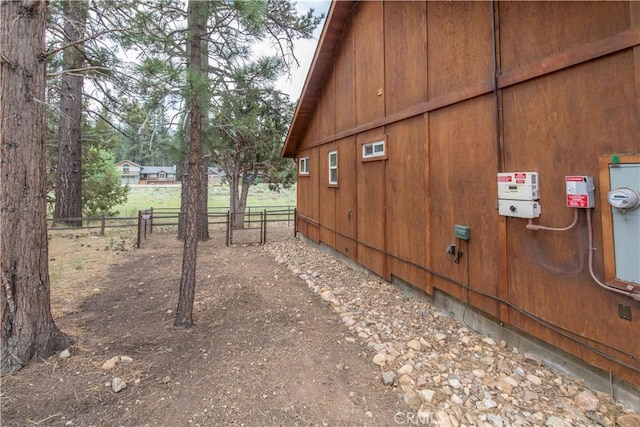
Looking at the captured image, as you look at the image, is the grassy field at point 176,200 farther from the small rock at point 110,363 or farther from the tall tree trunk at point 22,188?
the small rock at point 110,363

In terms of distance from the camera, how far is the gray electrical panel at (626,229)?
88.0 inches

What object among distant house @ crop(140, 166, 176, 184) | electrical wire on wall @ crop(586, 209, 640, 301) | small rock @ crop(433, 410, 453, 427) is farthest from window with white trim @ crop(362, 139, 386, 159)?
distant house @ crop(140, 166, 176, 184)

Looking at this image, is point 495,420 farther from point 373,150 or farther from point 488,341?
point 373,150

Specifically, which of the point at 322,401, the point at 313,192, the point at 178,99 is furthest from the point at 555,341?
the point at 313,192

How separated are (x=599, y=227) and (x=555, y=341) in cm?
109

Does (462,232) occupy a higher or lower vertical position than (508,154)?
lower

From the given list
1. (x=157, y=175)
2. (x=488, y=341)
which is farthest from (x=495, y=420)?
(x=157, y=175)

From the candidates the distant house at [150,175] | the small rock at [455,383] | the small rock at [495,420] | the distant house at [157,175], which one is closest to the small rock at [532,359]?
the small rock at [455,383]

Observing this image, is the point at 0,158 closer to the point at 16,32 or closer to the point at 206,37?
the point at 16,32

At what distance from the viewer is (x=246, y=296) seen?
5191 mm

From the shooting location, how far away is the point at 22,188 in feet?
10.1

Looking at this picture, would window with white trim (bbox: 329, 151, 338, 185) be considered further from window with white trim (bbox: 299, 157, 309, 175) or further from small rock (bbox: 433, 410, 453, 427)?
small rock (bbox: 433, 410, 453, 427)

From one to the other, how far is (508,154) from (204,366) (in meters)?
3.66

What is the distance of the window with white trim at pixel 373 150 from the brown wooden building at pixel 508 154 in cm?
4
